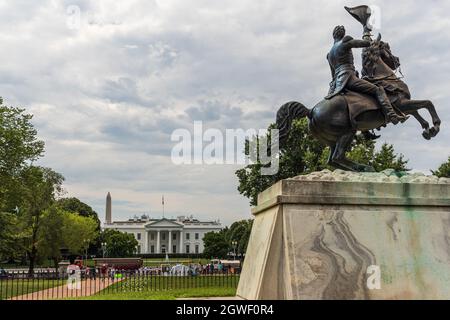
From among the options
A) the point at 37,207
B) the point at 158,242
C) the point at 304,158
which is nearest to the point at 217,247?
the point at 158,242

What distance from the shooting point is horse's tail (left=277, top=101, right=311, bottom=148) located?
10.0 metres

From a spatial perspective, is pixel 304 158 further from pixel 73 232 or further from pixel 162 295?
pixel 73 232

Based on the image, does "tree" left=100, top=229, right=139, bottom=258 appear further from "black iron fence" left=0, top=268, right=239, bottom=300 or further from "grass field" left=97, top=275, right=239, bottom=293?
"grass field" left=97, top=275, right=239, bottom=293

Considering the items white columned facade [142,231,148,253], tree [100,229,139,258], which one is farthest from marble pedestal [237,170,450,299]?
white columned facade [142,231,148,253]

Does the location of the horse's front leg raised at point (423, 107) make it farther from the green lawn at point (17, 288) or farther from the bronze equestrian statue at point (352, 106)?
the green lawn at point (17, 288)

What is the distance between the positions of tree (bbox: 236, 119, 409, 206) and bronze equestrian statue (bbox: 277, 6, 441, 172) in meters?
16.2

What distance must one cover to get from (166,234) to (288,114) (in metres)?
131

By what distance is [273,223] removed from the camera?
8.30 meters

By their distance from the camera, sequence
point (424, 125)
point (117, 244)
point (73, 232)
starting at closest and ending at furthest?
1. point (424, 125)
2. point (73, 232)
3. point (117, 244)

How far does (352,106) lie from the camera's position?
9.67 m

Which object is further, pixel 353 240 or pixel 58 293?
pixel 58 293

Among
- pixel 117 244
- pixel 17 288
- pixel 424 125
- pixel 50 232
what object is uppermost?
pixel 424 125

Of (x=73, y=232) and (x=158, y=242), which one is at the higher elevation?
(x=73, y=232)

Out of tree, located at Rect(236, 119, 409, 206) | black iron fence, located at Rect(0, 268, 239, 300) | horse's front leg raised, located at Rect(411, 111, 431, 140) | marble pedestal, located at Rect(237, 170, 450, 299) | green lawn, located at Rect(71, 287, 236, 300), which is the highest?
tree, located at Rect(236, 119, 409, 206)
